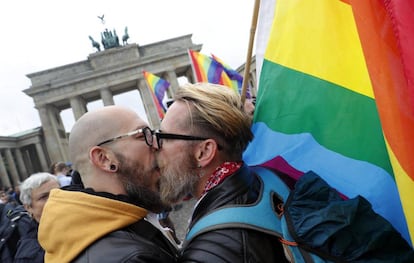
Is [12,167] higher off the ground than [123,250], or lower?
lower

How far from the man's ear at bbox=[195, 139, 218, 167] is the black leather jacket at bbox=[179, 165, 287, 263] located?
0.21 metres

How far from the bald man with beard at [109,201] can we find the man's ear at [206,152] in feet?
0.76

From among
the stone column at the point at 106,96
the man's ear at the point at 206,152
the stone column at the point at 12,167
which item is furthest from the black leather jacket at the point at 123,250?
the stone column at the point at 12,167

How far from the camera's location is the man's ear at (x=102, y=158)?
1.56m

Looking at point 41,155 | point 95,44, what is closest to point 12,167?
point 41,155

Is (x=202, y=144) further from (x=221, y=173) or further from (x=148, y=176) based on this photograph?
(x=148, y=176)

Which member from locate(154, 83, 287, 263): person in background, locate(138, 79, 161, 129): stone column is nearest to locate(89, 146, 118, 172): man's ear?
locate(154, 83, 287, 263): person in background

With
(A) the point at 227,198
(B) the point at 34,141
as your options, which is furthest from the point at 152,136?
(B) the point at 34,141

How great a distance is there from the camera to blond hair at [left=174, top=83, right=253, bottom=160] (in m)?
1.51

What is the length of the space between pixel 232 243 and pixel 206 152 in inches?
18.5

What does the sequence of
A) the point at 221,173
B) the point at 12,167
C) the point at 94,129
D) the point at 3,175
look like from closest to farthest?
the point at 221,173 → the point at 94,129 → the point at 3,175 → the point at 12,167

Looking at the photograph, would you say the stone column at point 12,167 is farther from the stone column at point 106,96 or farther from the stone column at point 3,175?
the stone column at point 106,96

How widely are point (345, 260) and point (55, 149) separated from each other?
129 ft

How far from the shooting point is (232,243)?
115 cm
